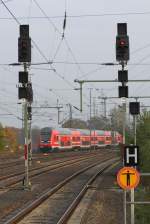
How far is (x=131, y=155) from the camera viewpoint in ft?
46.1

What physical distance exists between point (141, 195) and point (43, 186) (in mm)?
8190

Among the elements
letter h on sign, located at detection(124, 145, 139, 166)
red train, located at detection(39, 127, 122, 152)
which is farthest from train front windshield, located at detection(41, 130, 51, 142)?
letter h on sign, located at detection(124, 145, 139, 166)

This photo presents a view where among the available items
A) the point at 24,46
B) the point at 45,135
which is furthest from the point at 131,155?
the point at 45,135

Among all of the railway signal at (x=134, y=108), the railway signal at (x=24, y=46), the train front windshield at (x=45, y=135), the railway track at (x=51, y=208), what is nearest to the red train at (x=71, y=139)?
the train front windshield at (x=45, y=135)

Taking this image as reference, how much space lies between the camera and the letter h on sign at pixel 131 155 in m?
14.0

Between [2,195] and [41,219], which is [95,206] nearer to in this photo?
[41,219]

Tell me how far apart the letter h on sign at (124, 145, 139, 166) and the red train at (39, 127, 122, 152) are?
5038 cm

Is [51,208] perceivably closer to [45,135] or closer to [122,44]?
[122,44]

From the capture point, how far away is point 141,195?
851 inches

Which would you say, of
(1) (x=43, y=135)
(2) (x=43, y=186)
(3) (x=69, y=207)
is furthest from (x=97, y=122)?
(3) (x=69, y=207)

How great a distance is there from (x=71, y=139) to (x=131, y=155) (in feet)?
238

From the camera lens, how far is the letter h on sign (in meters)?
14.0

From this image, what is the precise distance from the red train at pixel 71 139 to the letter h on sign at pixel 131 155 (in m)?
50.4

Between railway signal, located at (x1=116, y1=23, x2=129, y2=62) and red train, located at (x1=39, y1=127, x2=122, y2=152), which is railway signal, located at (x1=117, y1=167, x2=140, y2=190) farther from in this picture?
red train, located at (x1=39, y1=127, x2=122, y2=152)
